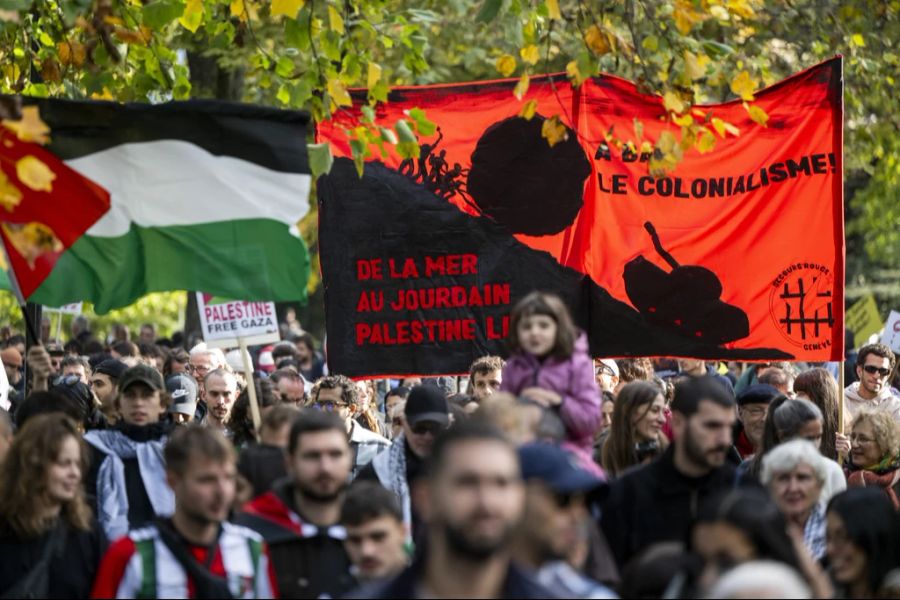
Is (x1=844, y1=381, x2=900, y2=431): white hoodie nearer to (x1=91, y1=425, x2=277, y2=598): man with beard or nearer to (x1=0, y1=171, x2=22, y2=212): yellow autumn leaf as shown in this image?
(x1=91, y1=425, x2=277, y2=598): man with beard

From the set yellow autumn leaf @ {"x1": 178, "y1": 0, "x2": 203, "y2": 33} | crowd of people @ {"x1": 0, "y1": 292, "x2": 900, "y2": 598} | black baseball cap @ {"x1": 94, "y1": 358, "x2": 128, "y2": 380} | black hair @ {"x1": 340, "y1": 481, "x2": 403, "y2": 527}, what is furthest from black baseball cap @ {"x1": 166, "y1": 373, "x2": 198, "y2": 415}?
black hair @ {"x1": 340, "y1": 481, "x2": 403, "y2": 527}

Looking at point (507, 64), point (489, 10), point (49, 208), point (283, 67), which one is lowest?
point (49, 208)

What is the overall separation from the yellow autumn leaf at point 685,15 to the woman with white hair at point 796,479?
2315 millimetres

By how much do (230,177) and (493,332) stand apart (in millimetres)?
3148

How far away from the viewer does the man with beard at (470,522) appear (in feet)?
15.2

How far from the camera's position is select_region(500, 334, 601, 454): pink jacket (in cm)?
735

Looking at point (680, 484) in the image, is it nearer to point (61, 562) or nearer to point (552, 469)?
point (552, 469)

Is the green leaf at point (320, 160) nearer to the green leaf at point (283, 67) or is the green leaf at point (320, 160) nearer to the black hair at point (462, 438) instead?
the green leaf at point (283, 67)

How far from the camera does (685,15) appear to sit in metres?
8.63

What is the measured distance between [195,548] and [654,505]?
1.94m

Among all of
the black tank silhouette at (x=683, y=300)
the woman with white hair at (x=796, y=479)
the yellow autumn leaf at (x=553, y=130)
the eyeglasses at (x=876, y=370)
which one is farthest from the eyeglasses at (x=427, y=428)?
the eyeglasses at (x=876, y=370)

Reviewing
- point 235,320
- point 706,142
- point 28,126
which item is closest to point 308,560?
point 28,126

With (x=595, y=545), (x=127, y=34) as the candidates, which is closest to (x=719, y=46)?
(x=127, y=34)

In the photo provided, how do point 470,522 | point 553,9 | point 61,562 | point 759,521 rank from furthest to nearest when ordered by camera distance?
point 553,9
point 61,562
point 759,521
point 470,522
